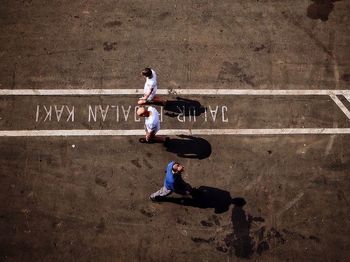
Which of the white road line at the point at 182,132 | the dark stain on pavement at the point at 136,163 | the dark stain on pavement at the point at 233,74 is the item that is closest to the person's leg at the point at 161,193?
the dark stain on pavement at the point at 136,163

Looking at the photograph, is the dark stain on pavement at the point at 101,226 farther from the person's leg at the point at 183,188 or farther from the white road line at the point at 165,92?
the white road line at the point at 165,92

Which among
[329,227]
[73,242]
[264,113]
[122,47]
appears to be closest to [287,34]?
[264,113]

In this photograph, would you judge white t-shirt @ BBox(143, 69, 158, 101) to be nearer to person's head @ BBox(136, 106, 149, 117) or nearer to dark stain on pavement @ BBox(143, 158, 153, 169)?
person's head @ BBox(136, 106, 149, 117)

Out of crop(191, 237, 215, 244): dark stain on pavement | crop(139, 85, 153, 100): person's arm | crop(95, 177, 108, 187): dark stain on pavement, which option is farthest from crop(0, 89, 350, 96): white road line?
crop(191, 237, 215, 244): dark stain on pavement

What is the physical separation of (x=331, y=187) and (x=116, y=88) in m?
6.48

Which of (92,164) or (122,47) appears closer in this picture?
(92,164)

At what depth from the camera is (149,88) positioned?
1012 centimetres

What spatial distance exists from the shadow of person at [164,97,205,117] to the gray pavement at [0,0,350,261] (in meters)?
0.04

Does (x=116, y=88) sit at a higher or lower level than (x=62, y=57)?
lower

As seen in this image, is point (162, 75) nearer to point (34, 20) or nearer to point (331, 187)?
point (34, 20)

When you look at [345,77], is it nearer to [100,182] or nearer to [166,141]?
[166,141]

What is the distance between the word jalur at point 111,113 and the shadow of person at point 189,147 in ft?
1.90

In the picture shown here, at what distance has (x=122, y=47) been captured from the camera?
37.8ft

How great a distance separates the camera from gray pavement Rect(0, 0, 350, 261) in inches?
388
